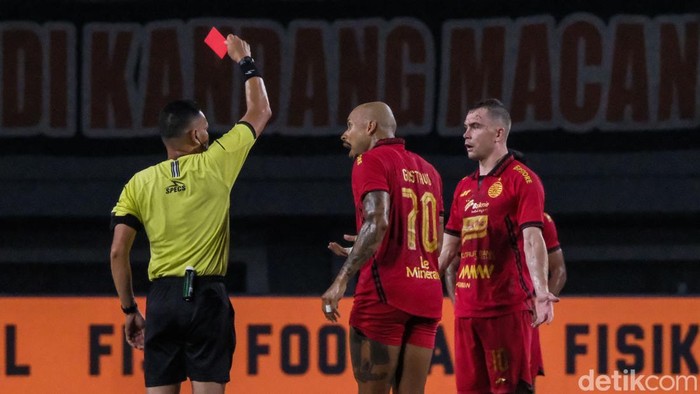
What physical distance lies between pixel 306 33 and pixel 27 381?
4846 mm

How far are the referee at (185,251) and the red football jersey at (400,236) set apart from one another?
0.65 m

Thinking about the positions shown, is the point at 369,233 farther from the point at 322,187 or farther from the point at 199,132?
the point at 322,187

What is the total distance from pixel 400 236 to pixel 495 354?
84 cm

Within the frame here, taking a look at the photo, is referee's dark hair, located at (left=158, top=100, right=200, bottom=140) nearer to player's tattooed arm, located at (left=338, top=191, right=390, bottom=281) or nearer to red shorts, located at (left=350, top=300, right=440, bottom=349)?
player's tattooed arm, located at (left=338, top=191, right=390, bottom=281)

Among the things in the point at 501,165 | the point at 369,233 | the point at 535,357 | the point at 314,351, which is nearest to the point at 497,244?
the point at 501,165

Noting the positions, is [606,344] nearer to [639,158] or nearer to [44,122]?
[639,158]

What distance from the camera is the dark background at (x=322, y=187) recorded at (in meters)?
12.3

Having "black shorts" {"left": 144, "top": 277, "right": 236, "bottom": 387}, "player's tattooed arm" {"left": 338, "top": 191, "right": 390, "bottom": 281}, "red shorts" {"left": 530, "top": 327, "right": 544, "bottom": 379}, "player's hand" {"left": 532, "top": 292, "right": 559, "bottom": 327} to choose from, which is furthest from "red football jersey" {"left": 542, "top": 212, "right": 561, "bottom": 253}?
"black shorts" {"left": 144, "top": 277, "right": 236, "bottom": 387}

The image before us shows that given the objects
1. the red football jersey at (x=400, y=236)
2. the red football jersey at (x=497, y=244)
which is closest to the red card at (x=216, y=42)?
the red football jersey at (x=400, y=236)

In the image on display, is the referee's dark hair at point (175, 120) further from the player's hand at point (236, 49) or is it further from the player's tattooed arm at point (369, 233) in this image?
the player's tattooed arm at point (369, 233)

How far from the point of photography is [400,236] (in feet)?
20.2

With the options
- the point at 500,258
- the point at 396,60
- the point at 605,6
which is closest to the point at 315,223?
the point at 396,60

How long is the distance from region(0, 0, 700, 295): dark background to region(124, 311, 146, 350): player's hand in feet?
20.9

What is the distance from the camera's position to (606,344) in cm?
909
